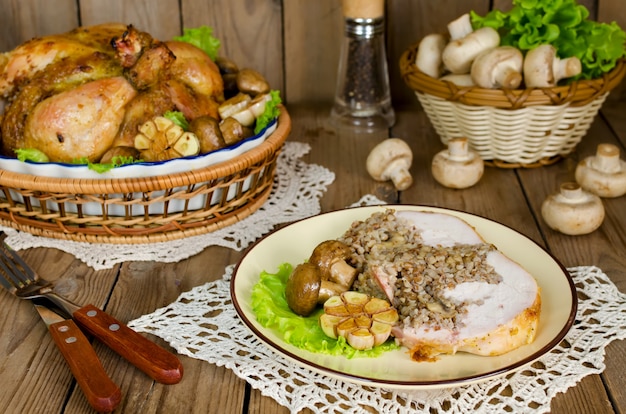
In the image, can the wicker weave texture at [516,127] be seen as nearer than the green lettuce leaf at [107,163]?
No

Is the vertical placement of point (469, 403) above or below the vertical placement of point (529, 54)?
below

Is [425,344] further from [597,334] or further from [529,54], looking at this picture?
[529,54]

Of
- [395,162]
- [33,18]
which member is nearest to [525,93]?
[395,162]

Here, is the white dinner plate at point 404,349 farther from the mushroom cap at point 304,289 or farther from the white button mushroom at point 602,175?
the white button mushroom at point 602,175

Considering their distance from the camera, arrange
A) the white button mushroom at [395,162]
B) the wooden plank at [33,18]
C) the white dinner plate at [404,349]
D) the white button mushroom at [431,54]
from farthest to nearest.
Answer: the wooden plank at [33,18]
the white button mushroom at [431,54]
the white button mushroom at [395,162]
the white dinner plate at [404,349]

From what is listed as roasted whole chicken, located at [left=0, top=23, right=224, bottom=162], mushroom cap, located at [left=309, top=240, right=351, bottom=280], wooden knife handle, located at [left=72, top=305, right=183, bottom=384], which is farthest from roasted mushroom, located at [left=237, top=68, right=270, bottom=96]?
wooden knife handle, located at [left=72, top=305, right=183, bottom=384]

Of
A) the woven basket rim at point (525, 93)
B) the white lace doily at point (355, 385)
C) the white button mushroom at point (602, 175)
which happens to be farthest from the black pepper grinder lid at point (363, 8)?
the white lace doily at point (355, 385)

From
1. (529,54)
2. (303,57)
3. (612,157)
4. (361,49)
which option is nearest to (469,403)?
(612,157)
